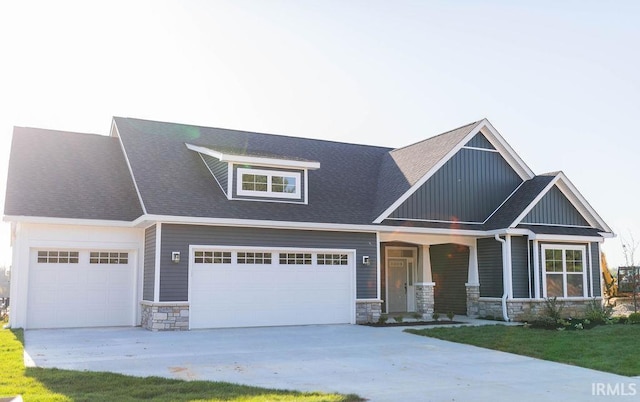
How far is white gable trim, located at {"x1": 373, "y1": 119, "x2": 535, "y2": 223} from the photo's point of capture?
2042 cm

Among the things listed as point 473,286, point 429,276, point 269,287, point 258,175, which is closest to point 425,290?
point 429,276

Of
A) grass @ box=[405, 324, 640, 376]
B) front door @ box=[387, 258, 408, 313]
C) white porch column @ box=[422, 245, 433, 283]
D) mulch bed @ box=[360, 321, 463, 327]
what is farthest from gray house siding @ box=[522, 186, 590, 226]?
front door @ box=[387, 258, 408, 313]

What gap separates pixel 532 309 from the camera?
20.4 metres

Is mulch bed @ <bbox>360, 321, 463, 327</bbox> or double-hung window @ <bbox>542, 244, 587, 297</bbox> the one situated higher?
double-hung window @ <bbox>542, 244, 587, 297</bbox>

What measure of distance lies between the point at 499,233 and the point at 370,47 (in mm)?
8304

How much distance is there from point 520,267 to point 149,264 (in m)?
11.7

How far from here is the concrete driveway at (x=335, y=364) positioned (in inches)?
355

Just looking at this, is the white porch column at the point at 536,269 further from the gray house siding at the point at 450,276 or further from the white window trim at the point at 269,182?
the white window trim at the point at 269,182

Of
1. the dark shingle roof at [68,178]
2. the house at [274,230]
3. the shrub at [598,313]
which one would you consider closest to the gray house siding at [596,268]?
the house at [274,230]

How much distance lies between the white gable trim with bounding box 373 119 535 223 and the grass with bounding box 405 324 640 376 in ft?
16.4

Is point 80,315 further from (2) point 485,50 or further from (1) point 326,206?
(2) point 485,50

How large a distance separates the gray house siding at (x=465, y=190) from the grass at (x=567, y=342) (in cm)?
509

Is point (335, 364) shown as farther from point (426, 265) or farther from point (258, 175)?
point (426, 265)

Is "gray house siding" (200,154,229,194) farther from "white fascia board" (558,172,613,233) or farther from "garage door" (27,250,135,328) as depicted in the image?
"white fascia board" (558,172,613,233)
